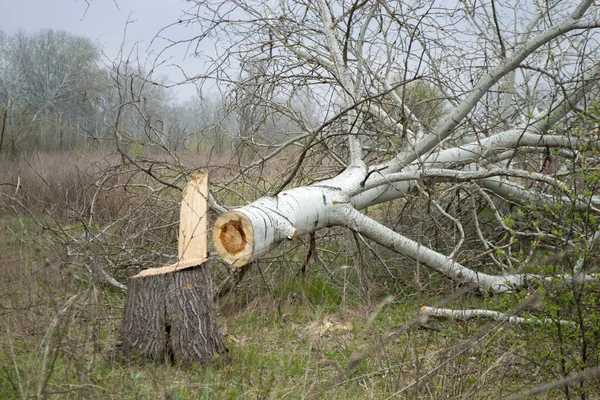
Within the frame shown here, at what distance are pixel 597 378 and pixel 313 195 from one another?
220 cm

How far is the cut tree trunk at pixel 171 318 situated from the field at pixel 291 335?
4.1 inches

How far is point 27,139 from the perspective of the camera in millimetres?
14633

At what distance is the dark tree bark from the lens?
3430 millimetres

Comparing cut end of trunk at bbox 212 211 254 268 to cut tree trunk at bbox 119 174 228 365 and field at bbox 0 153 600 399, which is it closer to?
cut tree trunk at bbox 119 174 228 365

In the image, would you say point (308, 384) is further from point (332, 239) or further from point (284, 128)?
point (284, 128)

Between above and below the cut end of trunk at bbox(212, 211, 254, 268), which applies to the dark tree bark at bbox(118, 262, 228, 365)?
below

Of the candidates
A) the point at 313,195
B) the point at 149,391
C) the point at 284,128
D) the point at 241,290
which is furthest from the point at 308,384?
the point at 284,128

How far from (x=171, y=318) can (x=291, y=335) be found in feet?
3.53

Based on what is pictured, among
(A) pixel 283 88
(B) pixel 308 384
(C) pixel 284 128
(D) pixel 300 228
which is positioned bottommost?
(B) pixel 308 384

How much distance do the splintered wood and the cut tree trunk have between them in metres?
0.05

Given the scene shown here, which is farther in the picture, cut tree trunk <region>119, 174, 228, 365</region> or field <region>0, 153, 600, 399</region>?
cut tree trunk <region>119, 174, 228, 365</region>

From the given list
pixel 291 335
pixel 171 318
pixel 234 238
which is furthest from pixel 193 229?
pixel 291 335

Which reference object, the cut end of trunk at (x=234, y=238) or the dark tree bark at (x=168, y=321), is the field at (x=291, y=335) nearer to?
the dark tree bark at (x=168, y=321)

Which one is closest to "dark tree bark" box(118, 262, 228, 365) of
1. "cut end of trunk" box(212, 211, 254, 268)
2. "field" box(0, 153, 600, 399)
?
"field" box(0, 153, 600, 399)
